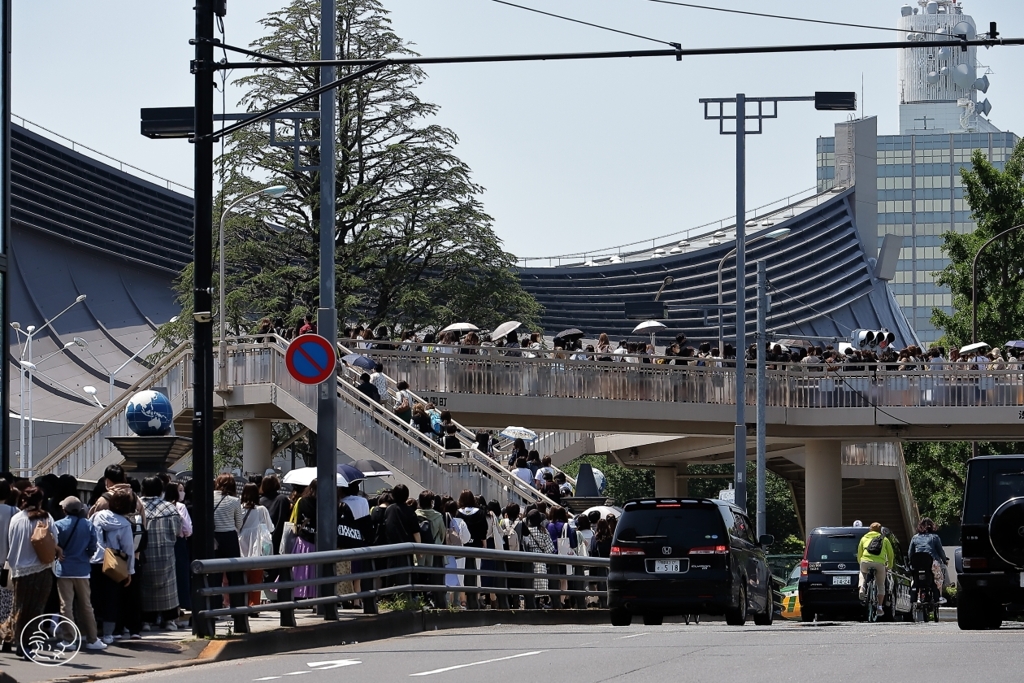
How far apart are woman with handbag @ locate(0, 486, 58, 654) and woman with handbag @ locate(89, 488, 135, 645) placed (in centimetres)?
91

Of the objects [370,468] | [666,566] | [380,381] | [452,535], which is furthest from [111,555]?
[380,381]

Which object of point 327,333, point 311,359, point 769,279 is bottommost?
point 311,359

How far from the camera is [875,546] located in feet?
88.6

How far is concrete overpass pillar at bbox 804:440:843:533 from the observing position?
46.1 meters

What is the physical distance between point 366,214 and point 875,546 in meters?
26.9

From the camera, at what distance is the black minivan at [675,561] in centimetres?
2109

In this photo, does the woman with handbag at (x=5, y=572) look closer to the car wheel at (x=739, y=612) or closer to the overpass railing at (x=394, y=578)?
the overpass railing at (x=394, y=578)

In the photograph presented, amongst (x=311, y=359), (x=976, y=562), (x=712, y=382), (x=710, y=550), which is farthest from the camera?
(x=712, y=382)

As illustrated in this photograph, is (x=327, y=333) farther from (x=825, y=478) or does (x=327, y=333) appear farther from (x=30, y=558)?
(x=825, y=478)

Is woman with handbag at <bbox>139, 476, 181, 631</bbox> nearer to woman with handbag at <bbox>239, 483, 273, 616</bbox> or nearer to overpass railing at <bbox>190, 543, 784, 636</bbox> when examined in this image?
overpass railing at <bbox>190, 543, 784, 636</bbox>

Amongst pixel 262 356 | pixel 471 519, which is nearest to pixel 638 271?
pixel 262 356

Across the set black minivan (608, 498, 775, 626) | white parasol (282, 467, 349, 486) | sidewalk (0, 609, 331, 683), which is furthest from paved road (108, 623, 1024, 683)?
white parasol (282, 467, 349, 486)

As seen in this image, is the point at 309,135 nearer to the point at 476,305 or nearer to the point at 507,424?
the point at 476,305

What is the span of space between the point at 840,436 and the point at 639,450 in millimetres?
11198
